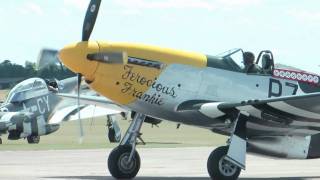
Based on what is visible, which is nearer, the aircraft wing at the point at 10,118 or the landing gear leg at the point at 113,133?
the aircraft wing at the point at 10,118

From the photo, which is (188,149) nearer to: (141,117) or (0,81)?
(141,117)

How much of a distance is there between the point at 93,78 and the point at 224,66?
240 centimetres

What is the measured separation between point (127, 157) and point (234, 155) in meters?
2.38

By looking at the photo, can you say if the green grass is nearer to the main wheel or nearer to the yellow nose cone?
the main wheel

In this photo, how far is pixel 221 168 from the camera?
13.2 metres

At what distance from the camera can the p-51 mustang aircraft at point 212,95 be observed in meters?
13.1

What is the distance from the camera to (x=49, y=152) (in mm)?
22391

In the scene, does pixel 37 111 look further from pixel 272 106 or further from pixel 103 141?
pixel 272 106

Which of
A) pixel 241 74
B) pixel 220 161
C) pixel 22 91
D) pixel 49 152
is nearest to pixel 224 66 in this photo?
pixel 241 74

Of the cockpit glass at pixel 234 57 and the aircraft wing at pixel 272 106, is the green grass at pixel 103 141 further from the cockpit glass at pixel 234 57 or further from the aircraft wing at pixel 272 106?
the aircraft wing at pixel 272 106

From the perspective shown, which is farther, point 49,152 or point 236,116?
point 49,152

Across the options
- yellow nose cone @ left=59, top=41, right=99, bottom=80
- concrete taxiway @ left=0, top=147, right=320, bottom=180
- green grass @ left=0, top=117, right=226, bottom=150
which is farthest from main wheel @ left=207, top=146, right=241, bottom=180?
green grass @ left=0, top=117, right=226, bottom=150

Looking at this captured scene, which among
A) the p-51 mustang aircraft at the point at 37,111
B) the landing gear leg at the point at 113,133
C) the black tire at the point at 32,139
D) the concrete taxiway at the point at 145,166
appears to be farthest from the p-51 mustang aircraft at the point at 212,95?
the landing gear leg at the point at 113,133

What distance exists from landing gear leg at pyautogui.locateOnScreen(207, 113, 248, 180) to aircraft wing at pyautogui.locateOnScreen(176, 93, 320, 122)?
0.31 meters
